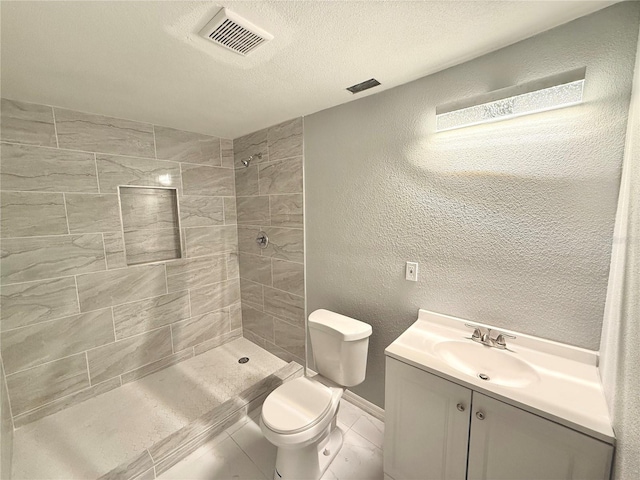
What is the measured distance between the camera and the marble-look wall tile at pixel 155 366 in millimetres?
2146

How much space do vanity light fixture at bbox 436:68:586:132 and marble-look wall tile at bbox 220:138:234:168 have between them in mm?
2048

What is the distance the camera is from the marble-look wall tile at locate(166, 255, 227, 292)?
7.64 feet

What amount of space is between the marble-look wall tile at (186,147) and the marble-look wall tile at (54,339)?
1418 mm

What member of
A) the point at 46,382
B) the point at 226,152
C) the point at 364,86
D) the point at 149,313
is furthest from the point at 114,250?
the point at 364,86

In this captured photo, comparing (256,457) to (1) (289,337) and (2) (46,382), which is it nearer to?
(1) (289,337)

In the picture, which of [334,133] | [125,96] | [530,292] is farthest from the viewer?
[334,133]

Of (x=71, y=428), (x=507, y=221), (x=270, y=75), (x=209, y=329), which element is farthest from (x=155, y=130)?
(x=507, y=221)

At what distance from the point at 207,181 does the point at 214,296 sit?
47.0 inches

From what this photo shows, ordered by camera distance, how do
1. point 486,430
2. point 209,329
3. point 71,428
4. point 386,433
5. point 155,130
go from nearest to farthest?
point 486,430, point 386,433, point 71,428, point 155,130, point 209,329

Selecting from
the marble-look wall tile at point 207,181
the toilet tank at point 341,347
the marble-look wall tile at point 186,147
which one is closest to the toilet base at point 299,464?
the toilet tank at point 341,347

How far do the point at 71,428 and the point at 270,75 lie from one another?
8.71ft

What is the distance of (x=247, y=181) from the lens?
2.52 m

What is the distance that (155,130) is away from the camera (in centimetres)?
213

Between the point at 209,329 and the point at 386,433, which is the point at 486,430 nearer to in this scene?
the point at 386,433
